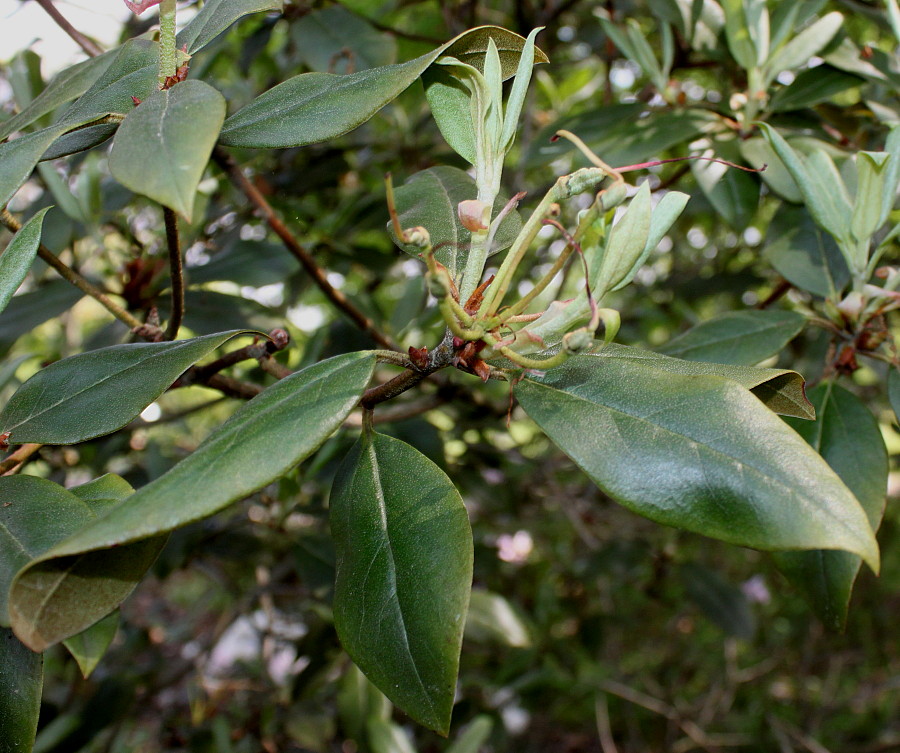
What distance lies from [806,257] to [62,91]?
931mm

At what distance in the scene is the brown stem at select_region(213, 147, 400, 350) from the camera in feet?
3.47

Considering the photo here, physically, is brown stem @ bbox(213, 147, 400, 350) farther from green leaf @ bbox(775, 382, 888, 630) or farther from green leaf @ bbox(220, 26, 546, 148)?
green leaf @ bbox(775, 382, 888, 630)

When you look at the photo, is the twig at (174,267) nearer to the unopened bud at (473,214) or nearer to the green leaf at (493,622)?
the unopened bud at (473,214)

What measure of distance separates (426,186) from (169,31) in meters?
0.30

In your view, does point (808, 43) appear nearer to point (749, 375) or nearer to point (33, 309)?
point (749, 375)

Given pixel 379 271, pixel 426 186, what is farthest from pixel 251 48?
pixel 426 186

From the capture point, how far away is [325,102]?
64 cm

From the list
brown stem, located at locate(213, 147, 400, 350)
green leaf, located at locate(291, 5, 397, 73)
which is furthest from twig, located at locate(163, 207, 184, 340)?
green leaf, located at locate(291, 5, 397, 73)

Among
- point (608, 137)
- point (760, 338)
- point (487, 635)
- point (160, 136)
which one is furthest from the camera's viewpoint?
point (487, 635)

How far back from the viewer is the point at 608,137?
1.12 m

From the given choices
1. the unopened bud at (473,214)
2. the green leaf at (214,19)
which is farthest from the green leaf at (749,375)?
the green leaf at (214,19)

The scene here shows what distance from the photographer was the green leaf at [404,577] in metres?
0.56

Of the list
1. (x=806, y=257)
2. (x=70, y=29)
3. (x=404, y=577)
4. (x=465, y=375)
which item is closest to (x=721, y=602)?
(x=465, y=375)

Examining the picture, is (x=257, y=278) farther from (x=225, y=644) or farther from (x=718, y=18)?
(x=225, y=644)
